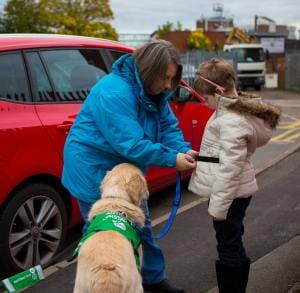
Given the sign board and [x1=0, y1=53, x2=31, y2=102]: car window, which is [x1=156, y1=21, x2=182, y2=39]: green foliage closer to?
the sign board

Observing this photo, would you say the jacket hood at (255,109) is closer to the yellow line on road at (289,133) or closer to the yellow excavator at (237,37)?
the yellow line on road at (289,133)

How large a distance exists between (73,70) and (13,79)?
0.73 metres

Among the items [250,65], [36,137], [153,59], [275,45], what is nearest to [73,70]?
[36,137]

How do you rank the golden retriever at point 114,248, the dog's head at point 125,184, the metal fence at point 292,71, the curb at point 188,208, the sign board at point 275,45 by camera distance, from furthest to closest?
the sign board at point 275,45
the metal fence at point 292,71
the curb at point 188,208
the dog's head at point 125,184
the golden retriever at point 114,248

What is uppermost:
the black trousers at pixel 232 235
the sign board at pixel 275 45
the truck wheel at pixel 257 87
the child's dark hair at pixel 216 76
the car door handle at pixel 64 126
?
the child's dark hair at pixel 216 76

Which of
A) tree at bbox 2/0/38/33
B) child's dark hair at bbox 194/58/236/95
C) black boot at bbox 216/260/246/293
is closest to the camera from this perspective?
child's dark hair at bbox 194/58/236/95

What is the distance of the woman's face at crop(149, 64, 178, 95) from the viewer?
305cm

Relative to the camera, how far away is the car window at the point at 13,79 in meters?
4.12

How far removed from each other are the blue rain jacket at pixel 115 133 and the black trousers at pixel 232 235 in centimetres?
52

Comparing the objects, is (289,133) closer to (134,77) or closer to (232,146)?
(232,146)

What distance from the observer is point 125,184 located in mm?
2869

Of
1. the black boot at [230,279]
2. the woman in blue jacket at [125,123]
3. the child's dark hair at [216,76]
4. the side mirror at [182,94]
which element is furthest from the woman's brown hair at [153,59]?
the side mirror at [182,94]

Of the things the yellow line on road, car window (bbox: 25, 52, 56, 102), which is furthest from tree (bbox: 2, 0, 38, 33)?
car window (bbox: 25, 52, 56, 102)

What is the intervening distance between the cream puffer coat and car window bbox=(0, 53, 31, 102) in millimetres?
1663
